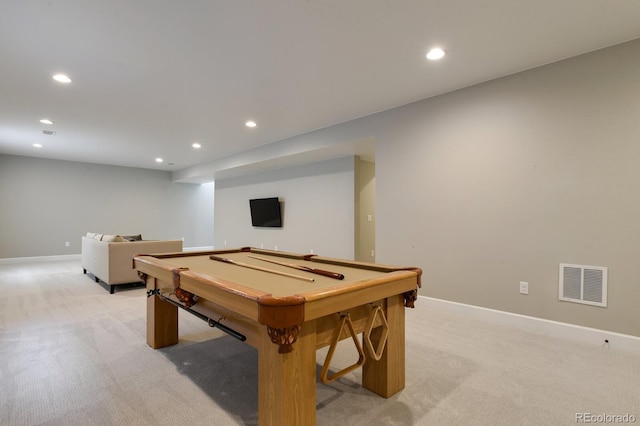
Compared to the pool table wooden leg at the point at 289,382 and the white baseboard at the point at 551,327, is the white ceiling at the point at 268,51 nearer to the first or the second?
the pool table wooden leg at the point at 289,382

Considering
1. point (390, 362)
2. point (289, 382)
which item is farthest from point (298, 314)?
point (390, 362)

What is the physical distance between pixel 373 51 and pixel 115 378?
126 inches

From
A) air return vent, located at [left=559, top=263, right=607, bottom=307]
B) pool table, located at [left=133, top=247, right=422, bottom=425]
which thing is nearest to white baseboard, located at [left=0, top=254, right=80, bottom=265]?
pool table, located at [left=133, top=247, right=422, bottom=425]

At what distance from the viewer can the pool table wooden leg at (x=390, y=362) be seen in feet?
5.91

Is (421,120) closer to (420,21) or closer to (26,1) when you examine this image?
(420,21)

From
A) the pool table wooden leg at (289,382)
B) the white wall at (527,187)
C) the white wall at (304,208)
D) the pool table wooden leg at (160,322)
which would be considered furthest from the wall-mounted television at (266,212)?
the pool table wooden leg at (289,382)

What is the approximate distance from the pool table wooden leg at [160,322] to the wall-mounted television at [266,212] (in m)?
4.19

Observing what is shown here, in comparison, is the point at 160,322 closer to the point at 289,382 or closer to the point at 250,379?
the point at 250,379

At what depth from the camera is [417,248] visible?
3.77 metres

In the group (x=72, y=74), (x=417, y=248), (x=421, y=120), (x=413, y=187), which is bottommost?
(x=417, y=248)

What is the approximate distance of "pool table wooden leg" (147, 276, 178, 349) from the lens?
2482 mm

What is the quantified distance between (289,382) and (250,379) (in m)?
0.87

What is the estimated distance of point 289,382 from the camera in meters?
1.30

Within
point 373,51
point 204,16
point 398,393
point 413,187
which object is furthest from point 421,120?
point 398,393
